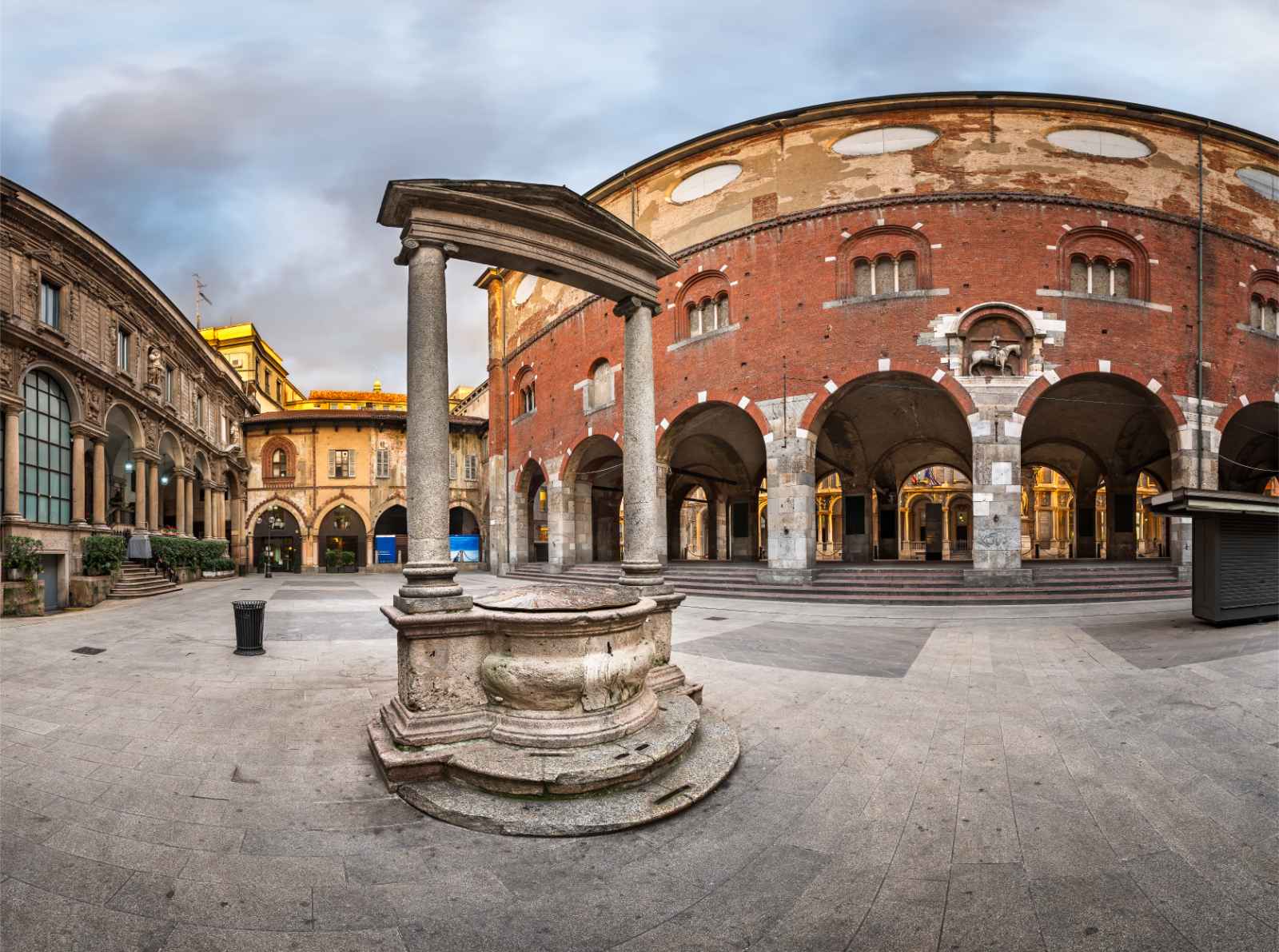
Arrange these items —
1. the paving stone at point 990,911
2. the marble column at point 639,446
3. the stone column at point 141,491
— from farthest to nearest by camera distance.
→ the stone column at point 141,491
the marble column at point 639,446
the paving stone at point 990,911

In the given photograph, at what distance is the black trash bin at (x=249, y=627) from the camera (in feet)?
27.6

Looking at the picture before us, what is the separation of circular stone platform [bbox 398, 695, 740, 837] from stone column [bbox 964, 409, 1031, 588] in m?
12.7

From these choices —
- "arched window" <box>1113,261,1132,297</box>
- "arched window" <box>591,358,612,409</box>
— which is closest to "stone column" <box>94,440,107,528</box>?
"arched window" <box>591,358,612,409</box>

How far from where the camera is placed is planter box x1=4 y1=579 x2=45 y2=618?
12.9 meters

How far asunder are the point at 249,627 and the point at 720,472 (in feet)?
67.8

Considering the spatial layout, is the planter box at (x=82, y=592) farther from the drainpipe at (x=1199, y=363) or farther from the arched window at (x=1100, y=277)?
the drainpipe at (x=1199, y=363)

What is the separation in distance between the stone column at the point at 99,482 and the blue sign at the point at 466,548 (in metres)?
14.6

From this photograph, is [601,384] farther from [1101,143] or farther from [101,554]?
[1101,143]

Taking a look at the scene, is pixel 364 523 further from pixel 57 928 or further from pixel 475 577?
pixel 57 928

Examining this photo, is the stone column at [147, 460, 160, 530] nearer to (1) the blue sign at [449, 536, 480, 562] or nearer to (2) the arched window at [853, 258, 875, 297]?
(1) the blue sign at [449, 536, 480, 562]

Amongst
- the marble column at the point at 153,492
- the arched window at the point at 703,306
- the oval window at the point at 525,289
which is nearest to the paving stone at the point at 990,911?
the arched window at the point at 703,306

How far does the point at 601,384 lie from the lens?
2191cm

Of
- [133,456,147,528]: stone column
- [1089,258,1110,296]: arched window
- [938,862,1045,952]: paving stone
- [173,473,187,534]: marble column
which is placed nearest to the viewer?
[938,862,1045,952]: paving stone

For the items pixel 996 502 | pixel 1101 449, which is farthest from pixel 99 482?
pixel 1101 449
